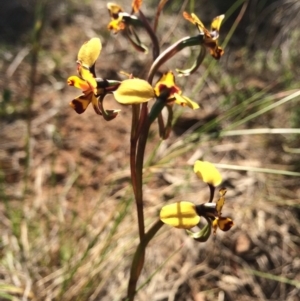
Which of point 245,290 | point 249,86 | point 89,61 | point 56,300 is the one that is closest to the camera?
point 89,61

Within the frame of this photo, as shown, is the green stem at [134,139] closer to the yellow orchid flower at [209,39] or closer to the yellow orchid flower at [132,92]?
the yellow orchid flower at [132,92]

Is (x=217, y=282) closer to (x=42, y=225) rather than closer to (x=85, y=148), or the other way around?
(x=42, y=225)

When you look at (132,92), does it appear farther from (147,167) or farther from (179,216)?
(147,167)

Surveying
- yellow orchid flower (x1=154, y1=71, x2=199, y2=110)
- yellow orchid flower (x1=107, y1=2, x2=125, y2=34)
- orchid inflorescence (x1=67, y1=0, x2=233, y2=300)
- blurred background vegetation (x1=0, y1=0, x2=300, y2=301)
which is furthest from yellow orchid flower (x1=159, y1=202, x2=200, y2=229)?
yellow orchid flower (x1=107, y1=2, x2=125, y2=34)

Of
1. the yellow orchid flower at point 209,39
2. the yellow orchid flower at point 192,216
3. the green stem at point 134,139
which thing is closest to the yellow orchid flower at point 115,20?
the yellow orchid flower at point 209,39

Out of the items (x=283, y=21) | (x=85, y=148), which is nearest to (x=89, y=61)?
(x=85, y=148)

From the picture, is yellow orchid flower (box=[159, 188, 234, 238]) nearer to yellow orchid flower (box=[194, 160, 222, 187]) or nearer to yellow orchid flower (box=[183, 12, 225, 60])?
yellow orchid flower (box=[194, 160, 222, 187])

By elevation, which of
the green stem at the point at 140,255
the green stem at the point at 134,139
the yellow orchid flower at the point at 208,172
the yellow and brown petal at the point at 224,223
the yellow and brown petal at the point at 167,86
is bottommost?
the green stem at the point at 140,255
